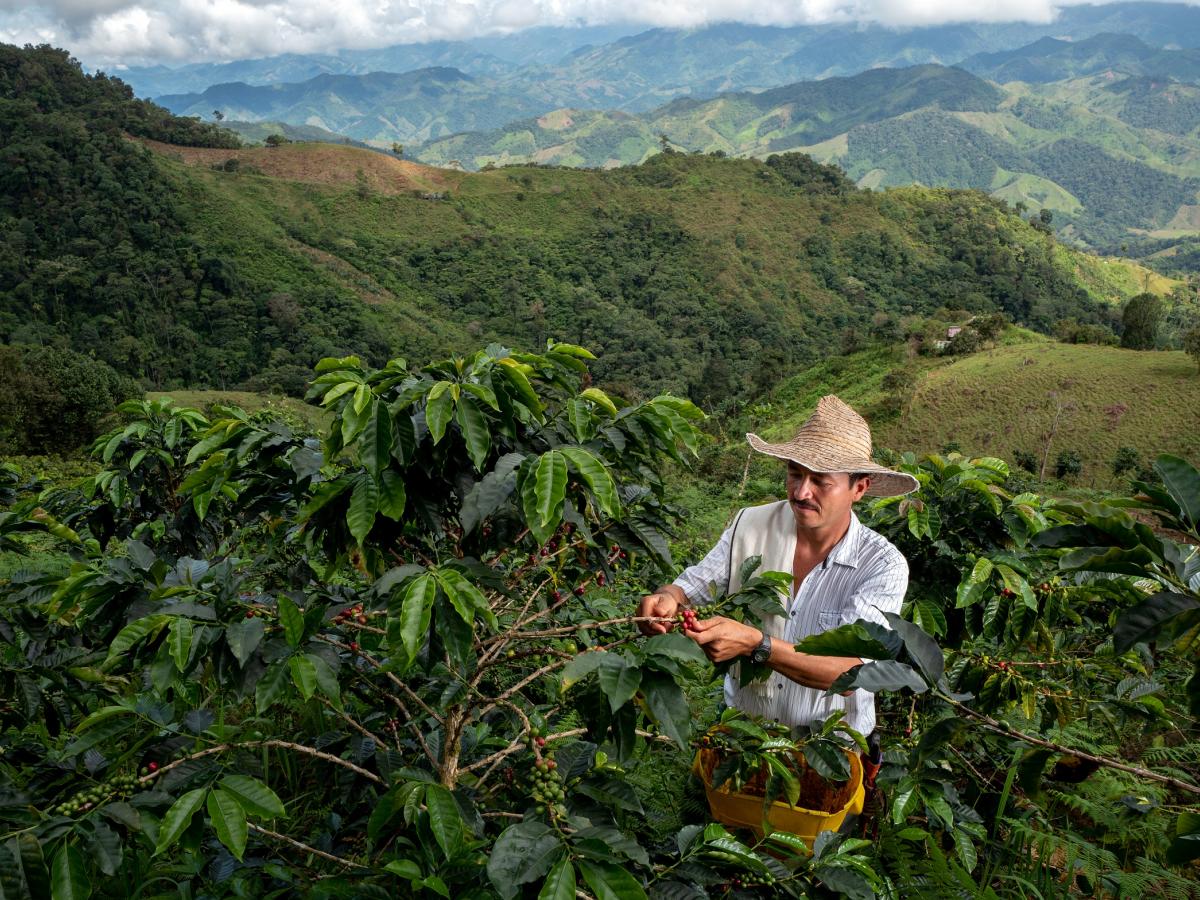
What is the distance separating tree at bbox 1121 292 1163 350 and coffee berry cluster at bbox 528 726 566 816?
42810 millimetres

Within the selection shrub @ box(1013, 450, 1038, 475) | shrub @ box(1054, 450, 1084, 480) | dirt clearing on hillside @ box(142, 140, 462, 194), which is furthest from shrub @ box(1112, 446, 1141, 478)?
dirt clearing on hillside @ box(142, 140, 462, 194)

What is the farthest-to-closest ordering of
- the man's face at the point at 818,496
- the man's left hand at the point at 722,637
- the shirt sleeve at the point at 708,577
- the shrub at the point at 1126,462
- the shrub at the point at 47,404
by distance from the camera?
1. the shrub at the point at 1126,462
2. the shrub at the point at 47,404
3. the shirt sleeve at the point at 708,577
4. the man's face at the point at 818,496
5. the man's left hand at the point at 722,637

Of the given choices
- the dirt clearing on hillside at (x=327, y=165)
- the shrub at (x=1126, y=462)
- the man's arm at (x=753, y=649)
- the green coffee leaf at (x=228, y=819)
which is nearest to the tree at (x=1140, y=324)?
the shrub at (x=1126, y=462)

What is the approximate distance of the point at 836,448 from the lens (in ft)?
7.85

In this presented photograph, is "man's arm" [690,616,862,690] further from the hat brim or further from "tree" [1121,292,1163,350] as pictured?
"tree" [1121,292,1163,350]

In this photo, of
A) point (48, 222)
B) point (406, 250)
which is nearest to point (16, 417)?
point (48, 222)

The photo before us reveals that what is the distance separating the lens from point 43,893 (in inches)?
50.5

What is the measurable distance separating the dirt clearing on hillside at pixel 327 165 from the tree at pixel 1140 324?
65284 mm

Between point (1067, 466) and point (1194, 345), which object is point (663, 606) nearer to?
point (1067, 466)

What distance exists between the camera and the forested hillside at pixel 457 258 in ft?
165

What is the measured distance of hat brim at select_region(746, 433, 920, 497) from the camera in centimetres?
229

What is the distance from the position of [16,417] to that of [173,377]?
27.2m

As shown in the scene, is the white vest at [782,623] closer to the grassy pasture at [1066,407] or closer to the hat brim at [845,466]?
the hat brim at [845,466]

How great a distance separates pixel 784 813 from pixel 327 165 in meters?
86.3
